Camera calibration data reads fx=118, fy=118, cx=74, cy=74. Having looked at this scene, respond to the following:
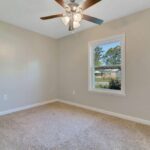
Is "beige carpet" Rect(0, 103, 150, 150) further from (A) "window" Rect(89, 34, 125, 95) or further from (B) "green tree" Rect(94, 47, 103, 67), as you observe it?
(B) "green tree" Rect(94, 47, 103, 67)

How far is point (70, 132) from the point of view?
229cm

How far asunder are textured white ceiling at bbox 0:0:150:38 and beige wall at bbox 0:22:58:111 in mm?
514

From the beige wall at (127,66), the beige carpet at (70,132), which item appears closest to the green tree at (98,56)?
the beige wall at (127,66)

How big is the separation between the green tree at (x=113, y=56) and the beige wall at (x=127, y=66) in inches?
10.6

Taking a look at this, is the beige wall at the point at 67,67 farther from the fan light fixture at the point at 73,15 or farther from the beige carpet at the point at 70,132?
the fan light fixture at the point at 73,15

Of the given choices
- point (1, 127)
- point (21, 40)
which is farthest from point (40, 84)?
point (1, 127)

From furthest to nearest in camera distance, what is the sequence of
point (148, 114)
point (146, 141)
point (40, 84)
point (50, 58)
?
point (50, 58) < point (40, 84) < point (148, 114) < point (146, 141)

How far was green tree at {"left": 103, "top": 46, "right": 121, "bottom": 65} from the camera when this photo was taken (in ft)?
10.2

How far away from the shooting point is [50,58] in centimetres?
440

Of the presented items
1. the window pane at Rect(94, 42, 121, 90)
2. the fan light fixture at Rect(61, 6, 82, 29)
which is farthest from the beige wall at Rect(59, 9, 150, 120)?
the fan light fixture at Rect(61, 6, 82, 29)

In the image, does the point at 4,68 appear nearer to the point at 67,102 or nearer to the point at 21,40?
the point at 21,40

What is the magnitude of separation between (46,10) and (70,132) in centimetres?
263

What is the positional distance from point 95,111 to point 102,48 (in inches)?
72.6

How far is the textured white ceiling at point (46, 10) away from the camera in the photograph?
7.80 ft
